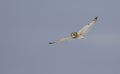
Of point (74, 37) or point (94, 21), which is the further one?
point (94, 21)

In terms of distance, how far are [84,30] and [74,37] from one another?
2.31 m

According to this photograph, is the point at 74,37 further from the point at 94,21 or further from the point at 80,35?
the point at 94,21

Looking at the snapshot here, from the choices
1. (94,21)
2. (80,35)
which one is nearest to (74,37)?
(80,35)

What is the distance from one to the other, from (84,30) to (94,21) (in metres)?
1.84

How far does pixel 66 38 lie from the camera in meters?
40.5

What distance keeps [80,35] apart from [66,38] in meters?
1.65

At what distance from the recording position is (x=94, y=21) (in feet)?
137

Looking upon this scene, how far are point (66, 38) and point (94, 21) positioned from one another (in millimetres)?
3732

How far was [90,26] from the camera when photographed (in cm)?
4088

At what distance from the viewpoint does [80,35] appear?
3966 cm

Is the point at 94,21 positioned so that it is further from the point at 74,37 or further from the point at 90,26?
the point at 74,37

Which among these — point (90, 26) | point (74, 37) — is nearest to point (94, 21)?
point (90, 26)
